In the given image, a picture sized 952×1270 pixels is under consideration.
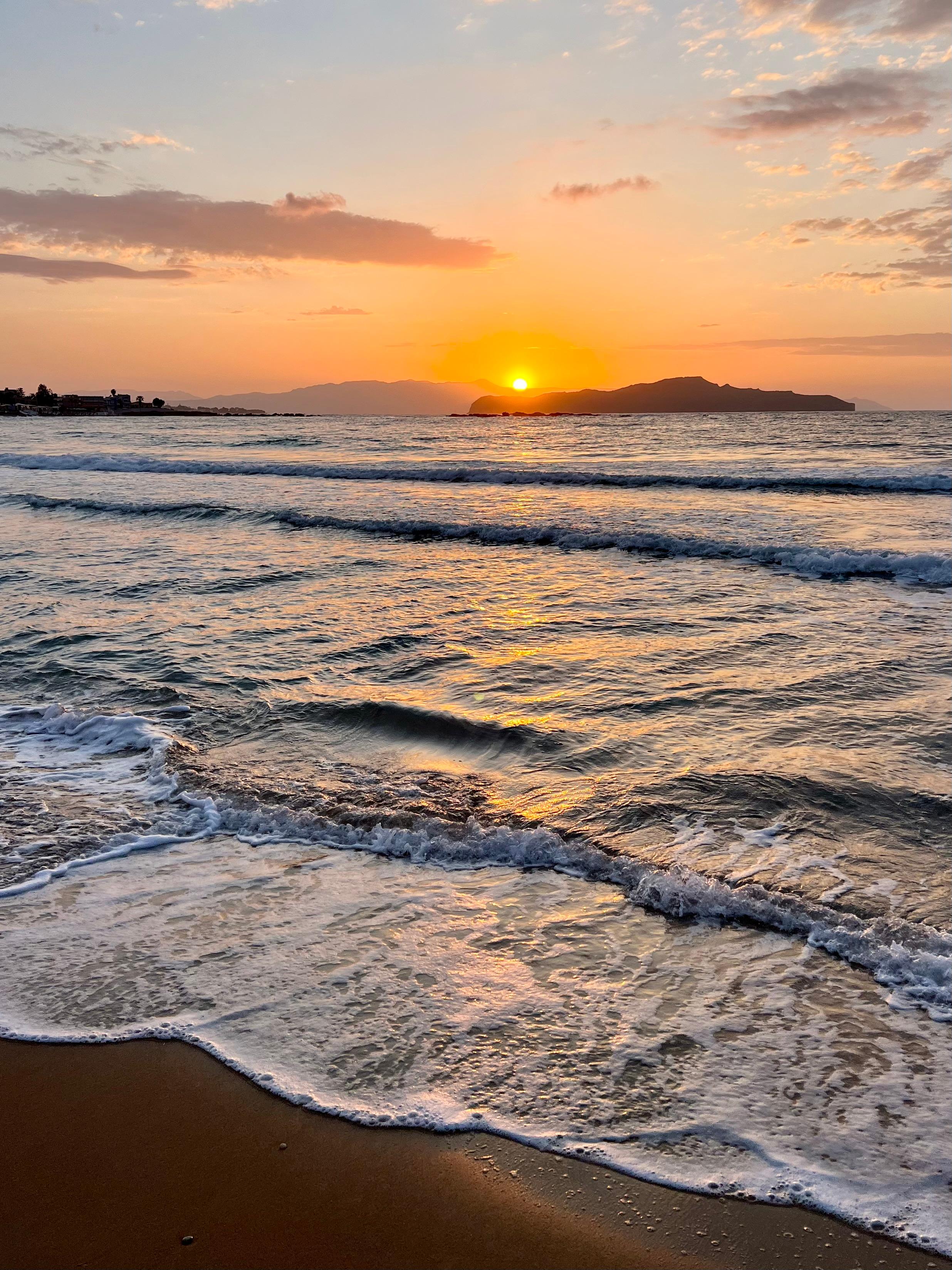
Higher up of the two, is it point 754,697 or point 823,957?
point 754,697

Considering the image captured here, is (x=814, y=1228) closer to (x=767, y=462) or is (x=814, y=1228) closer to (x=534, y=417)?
(x=767, y=462)

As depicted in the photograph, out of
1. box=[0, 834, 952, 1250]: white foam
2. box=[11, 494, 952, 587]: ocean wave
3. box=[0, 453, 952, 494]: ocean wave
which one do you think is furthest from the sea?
box=[0, 453, 952, 494]: ocean wave

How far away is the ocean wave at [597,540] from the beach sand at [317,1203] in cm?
1267

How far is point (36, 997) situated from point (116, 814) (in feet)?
6.93

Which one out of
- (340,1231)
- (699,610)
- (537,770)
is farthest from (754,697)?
(340,1231)

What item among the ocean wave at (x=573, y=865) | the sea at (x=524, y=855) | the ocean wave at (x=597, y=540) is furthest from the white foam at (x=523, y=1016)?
the ocean wave at (x=597, y=540)

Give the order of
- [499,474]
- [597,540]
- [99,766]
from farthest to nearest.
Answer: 1. [499,474]
2. [597,540]
3. [99,766]

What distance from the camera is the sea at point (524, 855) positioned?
132 inches

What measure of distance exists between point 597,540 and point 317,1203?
1556 centimetres

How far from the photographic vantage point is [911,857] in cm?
503

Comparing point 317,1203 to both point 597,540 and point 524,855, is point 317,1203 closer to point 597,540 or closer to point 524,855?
point 524,855

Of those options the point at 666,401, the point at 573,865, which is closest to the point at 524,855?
the point at 573,865

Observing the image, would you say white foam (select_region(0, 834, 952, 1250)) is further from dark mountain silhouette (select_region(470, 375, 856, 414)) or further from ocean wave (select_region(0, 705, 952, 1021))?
dark mountain silhouette (select_region(470, 375, 856, 414))

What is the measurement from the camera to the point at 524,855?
5242mm
